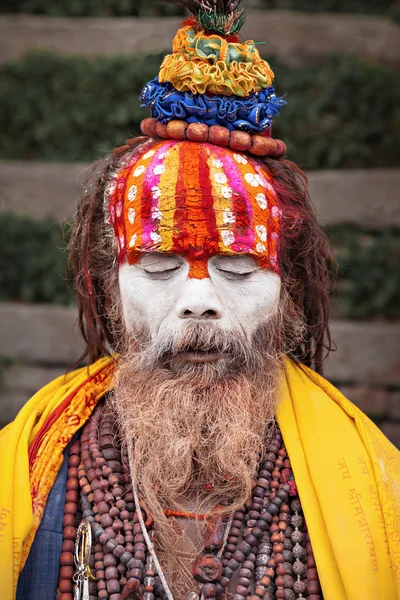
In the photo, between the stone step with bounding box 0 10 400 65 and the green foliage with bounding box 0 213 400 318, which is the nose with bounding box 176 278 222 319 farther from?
the stone step with bounding box 0 10 400 65

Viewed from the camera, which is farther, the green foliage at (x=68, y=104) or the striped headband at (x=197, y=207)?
the green foliage at (x=68, y=104)

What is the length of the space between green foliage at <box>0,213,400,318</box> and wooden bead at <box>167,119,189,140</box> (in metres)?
2.24

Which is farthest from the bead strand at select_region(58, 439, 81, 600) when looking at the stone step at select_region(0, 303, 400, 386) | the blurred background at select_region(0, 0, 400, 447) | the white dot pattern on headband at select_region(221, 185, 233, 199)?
the blurred background at select_region(0, 0, 400, 447)

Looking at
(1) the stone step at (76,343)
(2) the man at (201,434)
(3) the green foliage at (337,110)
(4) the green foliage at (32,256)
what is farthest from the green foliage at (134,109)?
(2) the man at (201,434)

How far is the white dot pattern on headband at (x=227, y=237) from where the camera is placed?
271cm

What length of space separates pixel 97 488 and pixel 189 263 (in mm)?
704

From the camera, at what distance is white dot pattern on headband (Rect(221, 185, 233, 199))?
2723 mm

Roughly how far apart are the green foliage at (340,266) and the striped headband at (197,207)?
2191 millimetres

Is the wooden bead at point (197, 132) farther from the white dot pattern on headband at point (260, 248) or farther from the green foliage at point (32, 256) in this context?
the green foliage at point (32, 256)

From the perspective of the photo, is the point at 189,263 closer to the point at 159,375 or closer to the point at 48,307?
the point at 159,375

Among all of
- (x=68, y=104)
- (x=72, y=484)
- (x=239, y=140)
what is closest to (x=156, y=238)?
(x=239, y=140)

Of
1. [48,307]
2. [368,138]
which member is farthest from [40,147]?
[368,138]

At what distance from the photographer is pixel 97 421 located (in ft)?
9.51

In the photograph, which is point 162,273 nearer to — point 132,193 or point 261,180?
point 132,193
